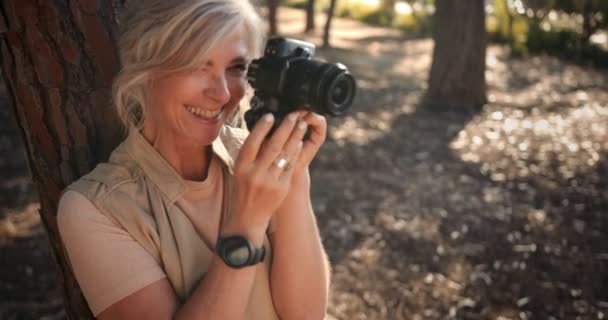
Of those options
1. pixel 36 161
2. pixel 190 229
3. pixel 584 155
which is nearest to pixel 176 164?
pixel 190 229

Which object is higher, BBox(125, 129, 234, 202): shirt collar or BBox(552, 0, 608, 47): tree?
BBox(125, 129, 234, 202): shirt collar

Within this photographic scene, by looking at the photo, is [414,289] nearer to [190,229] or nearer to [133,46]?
[190,229]

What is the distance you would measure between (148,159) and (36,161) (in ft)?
1.58

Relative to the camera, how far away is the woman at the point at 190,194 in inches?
53.5

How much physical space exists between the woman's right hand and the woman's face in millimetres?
173

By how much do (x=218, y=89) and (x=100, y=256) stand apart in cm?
53

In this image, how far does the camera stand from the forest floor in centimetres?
318

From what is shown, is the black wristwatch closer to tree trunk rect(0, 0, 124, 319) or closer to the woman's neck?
the woman's neck

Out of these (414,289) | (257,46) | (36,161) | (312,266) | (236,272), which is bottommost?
(414,289)

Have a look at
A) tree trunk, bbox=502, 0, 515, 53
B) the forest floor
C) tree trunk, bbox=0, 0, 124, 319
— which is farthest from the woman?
tree trunk, bbox=502, 0, 515, 53

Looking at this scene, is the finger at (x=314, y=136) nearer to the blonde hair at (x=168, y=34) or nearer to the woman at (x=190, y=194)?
the woman at (x=190, y=194)

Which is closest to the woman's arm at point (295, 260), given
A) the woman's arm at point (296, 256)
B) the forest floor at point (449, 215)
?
the woman's arm at point (296, 256)

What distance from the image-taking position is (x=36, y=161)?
5.75 feet

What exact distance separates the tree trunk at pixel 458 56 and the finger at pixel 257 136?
5598 millimetres
